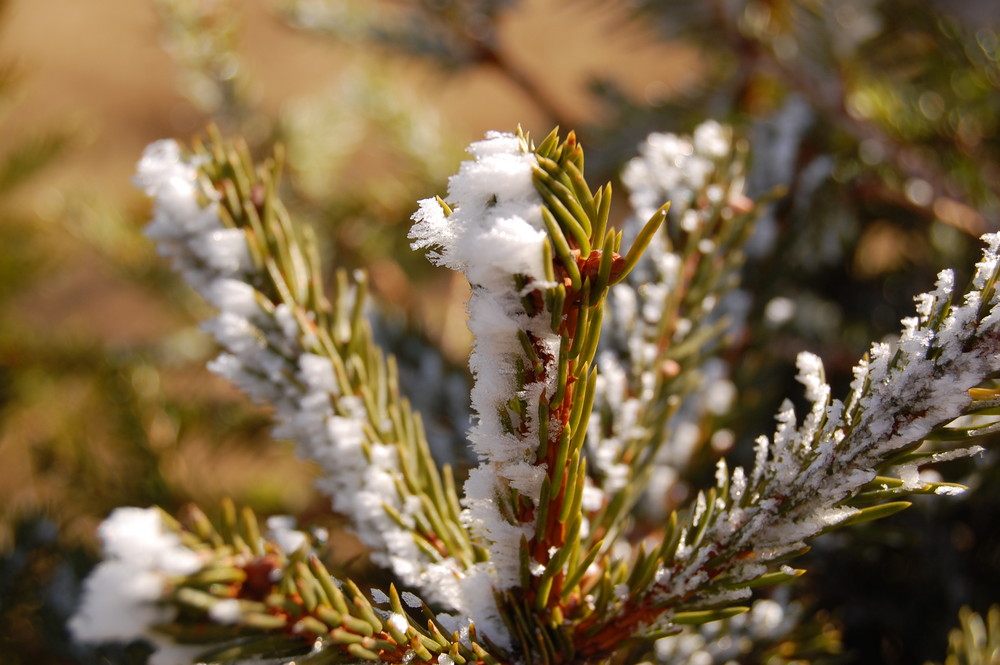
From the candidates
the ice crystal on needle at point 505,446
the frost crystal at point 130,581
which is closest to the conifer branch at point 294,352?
the ice crystal on needle at point 505,446

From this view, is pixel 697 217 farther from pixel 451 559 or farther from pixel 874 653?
pixel 874 653

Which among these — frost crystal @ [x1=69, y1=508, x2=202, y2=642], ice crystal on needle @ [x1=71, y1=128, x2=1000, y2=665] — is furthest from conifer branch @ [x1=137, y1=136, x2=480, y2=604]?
frost crystal @ [x1=69, y1=508, x2=202, y2=642]

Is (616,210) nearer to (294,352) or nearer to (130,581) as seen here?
(294,352)

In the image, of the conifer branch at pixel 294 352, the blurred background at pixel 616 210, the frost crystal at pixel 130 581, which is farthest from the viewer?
the blurred background at pixel 616 210

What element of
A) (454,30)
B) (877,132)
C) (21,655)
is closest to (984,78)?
(877,132)

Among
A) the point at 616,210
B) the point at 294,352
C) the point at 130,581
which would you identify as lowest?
the point at 130,581

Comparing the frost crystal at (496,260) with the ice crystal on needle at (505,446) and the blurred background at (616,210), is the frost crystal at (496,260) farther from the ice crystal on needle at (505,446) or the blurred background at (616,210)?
the blurred background at (616,210)

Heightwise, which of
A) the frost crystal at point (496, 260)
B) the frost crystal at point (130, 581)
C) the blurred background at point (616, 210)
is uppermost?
the blurred background at point (616, 210)

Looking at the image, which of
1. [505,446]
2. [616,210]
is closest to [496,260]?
[505,446]

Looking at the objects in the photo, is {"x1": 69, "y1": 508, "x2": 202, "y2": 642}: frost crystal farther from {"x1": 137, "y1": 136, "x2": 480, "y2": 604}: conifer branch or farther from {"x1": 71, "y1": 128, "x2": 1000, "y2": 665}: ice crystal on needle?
{"x1": 137, "y1": 136, "x2": 480, "y2": 604}: conifer branch

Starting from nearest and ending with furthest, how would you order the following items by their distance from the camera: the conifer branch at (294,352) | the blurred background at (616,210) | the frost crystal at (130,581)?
the frost crystal at (130,581)
the conifer branch at (294,352)
the blurred background at (616,210)
